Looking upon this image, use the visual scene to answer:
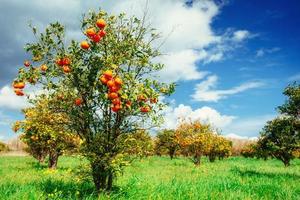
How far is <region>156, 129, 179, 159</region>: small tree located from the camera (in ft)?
178

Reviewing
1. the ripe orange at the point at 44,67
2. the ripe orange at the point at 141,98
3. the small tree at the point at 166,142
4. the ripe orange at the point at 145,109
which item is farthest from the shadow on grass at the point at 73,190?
the small tree at the point at 166,142

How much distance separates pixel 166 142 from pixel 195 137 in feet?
77.0

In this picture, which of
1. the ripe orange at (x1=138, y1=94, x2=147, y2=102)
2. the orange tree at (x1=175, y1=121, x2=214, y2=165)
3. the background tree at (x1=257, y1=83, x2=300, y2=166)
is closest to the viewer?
the ripe orange at (x1=138, y1=94, x2=147, y2=102)

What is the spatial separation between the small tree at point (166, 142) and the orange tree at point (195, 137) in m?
20.0

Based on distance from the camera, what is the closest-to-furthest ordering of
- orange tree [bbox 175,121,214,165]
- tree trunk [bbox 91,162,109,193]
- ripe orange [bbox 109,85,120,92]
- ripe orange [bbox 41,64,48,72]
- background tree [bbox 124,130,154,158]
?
ripe orange [bbox 109,85,120,92] < ripe orange [bbox 41,64,48,72] < tree trunk [bbox 91,162,109,193] < background tree [bbox 124,130,154,158] < orange tree [bbox 175,121,214,165]

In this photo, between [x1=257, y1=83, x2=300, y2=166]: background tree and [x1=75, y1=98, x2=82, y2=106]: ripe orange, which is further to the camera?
[x1=257, y1=83, x2=300, y2=166]: background tree

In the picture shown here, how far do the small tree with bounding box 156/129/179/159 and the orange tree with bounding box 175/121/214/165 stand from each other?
65.7ft

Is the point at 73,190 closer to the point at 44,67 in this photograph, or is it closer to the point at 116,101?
the point at 44,67

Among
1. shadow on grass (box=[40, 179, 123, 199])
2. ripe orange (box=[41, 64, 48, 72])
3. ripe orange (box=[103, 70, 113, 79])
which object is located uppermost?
ripe orange (box=[41, 64, 48, 72])

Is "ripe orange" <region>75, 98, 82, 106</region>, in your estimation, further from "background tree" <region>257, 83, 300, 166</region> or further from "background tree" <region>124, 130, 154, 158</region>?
"background tree" <region>257, 83, 300, 166</region>

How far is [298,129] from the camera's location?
73.7ft

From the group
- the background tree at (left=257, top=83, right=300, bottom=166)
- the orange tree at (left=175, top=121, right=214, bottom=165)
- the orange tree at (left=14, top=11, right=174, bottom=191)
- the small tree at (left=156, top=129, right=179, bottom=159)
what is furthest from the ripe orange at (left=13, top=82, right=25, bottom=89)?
the small tree at (left=156, top=129, right=179, bottom=159)

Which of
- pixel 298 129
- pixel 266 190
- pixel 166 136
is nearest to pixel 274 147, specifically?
pixel 298 129

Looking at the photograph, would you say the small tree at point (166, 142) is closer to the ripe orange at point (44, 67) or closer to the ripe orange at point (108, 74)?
the ripe orange at point (44, 67)
